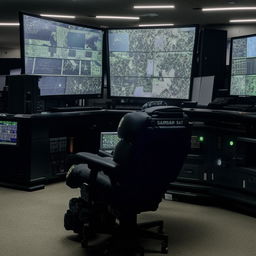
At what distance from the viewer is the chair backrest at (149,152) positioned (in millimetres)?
2221

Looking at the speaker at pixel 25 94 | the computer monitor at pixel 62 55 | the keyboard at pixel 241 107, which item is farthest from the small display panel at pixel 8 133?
the keyboard at pixel 241 107

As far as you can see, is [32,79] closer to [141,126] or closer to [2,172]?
[2,172]

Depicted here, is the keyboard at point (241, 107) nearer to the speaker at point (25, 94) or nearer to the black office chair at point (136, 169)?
the black office chair at point (136, 169)

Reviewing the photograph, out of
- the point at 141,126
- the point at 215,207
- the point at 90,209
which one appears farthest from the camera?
the point at 215,207

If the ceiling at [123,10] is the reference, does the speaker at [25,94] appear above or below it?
below

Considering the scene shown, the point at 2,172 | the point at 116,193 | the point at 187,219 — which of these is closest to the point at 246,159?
the point at 187,219

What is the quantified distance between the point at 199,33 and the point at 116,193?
2.03 m

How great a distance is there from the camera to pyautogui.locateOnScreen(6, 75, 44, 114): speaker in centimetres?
382

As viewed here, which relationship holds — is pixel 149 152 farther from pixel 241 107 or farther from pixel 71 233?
pixel 241 107

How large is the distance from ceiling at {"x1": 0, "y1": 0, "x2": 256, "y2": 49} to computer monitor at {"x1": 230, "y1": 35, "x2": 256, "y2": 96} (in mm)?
5741

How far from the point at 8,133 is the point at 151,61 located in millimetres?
1456

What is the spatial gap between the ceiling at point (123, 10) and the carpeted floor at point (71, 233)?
21.3 ft

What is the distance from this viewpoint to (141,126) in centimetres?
220

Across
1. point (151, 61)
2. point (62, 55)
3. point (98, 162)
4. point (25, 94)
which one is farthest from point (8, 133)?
point (98, 162)
